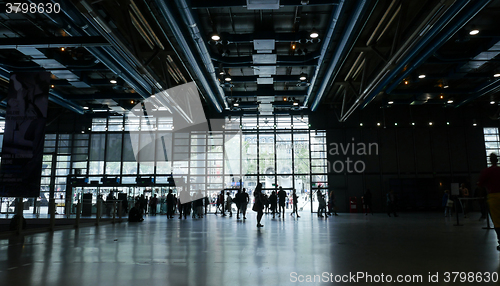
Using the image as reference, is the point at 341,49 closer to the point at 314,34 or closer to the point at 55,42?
the point at 314,34

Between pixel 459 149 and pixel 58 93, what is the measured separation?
2591cm

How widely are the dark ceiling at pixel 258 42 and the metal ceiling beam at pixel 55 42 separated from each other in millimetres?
34

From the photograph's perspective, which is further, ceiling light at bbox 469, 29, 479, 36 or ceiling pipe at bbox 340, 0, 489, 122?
ceiling light at bbox 469, 29, 479, 36

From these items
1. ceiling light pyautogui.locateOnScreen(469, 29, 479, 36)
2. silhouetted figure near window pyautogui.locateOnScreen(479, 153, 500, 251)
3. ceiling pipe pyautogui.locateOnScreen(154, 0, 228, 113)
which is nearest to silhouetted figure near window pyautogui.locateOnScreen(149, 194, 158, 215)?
ceiling pipe pyautogui.locateOnScreen(154, 0, 228, 113)

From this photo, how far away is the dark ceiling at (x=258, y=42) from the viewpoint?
9.98m

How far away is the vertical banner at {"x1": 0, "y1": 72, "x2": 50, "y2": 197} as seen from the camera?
31.9ft

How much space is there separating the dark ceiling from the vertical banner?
6.73ft

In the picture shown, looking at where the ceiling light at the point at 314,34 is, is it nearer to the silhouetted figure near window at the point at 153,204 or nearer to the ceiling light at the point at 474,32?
the ceiling light at the point at 474,32

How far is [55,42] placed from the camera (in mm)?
11516

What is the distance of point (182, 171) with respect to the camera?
24.1 metres

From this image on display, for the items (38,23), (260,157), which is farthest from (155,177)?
(38,23)

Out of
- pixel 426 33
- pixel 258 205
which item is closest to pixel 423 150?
pixel 426 33

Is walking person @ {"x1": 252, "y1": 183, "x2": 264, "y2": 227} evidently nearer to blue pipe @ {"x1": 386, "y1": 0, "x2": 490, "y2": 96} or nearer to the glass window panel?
blue pipe @ {"x1": 386, "y1": 0, "x2": 490, "y2": 96}

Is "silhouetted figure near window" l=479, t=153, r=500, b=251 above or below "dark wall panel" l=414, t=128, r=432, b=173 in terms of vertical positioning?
below
